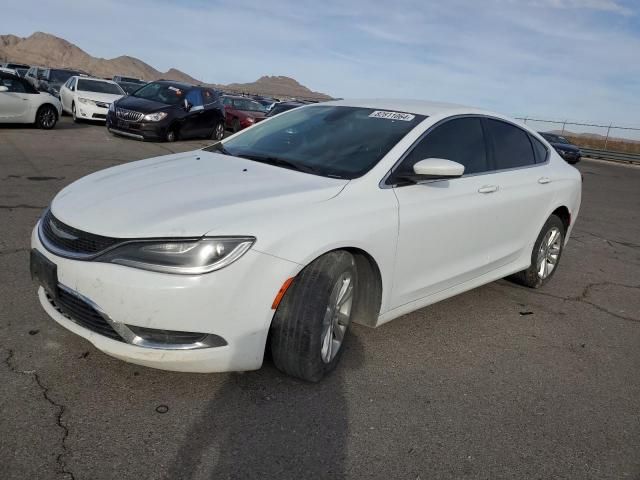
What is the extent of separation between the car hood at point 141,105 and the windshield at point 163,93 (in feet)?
1.00

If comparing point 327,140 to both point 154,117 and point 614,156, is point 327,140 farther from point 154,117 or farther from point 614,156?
point 614,156

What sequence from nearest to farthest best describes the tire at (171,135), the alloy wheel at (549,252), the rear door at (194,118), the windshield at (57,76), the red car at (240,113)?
1. the alloy wheel at (549,252)
2. the tire at (171,135)
3. the rear door at (194,118)
4. the red car at (240,113)
5. the windshield at (57,76)

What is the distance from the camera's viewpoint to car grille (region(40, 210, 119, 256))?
2.74 m

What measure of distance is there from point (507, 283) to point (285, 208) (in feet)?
10.5

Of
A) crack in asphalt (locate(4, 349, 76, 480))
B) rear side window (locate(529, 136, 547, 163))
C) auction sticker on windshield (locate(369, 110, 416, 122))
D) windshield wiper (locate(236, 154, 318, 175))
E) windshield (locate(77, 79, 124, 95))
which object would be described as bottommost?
crack in asphalt (locate(4, 349, 76, 480))

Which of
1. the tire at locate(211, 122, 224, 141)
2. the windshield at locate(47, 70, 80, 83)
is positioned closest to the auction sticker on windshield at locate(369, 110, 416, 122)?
the tire at locate(211, 122, 224, 141)

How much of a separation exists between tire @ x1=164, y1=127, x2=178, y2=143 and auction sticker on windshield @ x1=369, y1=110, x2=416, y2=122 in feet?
37.2

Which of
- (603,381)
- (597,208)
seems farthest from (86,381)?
(597,208)

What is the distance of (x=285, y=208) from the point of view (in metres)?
2.92

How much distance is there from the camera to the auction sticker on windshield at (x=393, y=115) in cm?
395

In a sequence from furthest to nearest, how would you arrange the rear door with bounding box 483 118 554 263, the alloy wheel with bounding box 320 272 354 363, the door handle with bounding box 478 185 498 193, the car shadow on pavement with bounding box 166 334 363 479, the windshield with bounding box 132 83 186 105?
the windshield with bounding box 132 83 186 105 → the rear door with bounding box 483 118 554 263 → the door handle with bounding box 478 185 498 193 → the alloy wheel with bounding box 320 272 354 363 → the car shadow on pavement with bounding box 166 334 363 479

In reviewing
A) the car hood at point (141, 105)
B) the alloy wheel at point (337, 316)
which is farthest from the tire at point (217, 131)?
the alloy wheel at point (337, 316)

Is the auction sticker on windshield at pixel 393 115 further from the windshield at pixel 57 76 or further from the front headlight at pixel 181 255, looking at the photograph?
the windshield at pixel 57 76

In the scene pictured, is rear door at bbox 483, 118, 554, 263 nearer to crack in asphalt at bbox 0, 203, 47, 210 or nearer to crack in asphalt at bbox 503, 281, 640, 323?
crack in asphalt at bbox 503, 281, 640, 323
